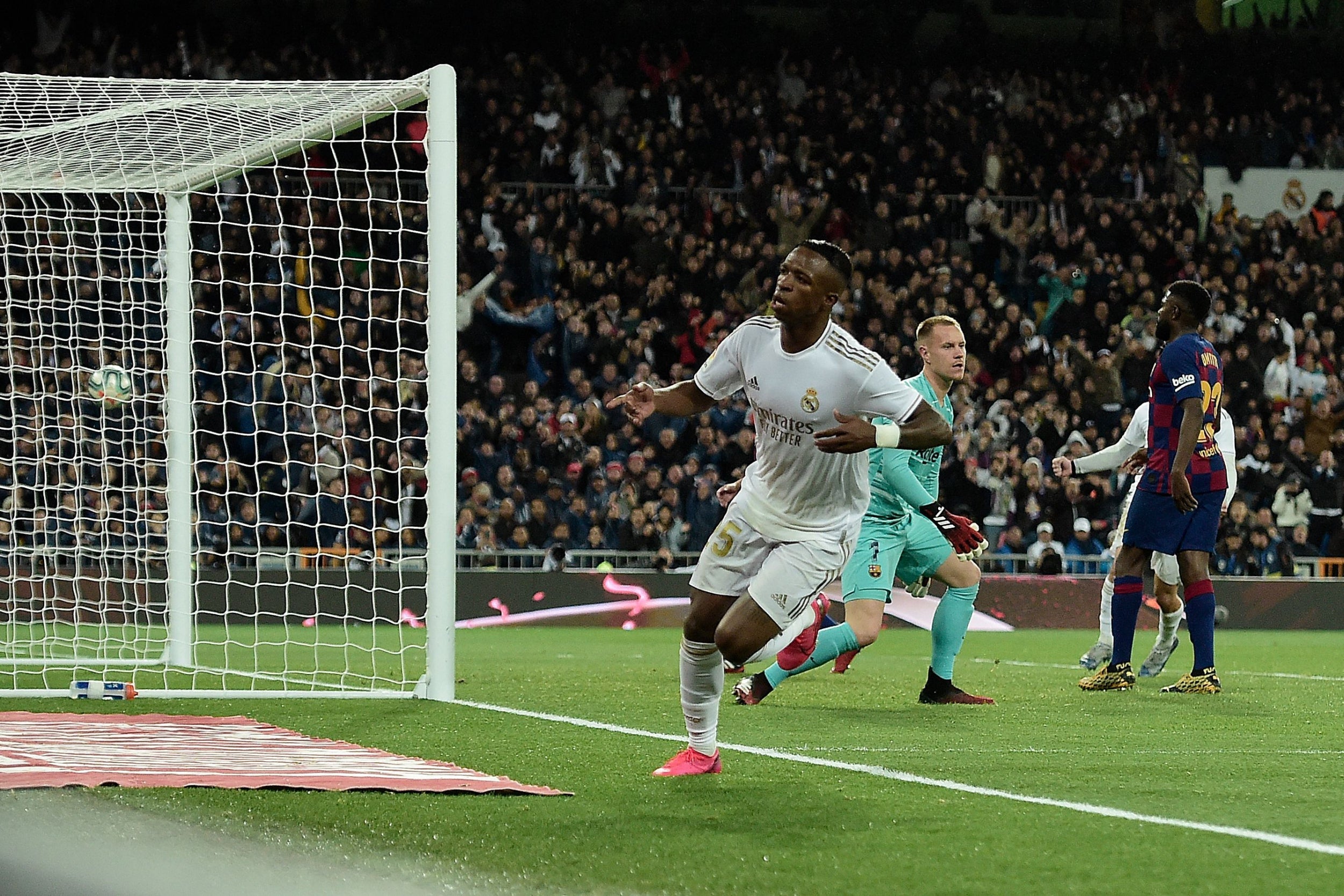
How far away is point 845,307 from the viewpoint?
805 inches

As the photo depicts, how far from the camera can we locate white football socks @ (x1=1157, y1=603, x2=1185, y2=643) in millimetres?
10531

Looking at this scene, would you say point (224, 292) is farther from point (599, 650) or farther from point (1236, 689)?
point (1236, 689)

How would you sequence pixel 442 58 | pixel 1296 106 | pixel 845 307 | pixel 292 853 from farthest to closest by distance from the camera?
1. pixel 1296 106
2. pixel 442 58
3. pixel 845 307
4. pixel 292 853

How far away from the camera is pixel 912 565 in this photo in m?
9.09

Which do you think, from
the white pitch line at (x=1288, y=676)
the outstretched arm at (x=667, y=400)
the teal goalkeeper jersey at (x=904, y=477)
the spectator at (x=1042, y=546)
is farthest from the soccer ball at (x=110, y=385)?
the spectator at (x=1042, y=546)

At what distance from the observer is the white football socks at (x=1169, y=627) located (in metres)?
10.5

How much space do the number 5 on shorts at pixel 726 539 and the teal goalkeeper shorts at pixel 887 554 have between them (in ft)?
9.68

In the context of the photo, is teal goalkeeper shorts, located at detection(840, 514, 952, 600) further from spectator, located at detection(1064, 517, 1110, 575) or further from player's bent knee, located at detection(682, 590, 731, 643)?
spectator, located at detection(1064, 517, 1110, 575)

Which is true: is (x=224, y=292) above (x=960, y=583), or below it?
above

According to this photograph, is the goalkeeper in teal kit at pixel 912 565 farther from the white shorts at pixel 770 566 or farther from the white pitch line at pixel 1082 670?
the white pitch line at pixel 1082 670

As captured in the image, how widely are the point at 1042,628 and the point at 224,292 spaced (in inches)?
362

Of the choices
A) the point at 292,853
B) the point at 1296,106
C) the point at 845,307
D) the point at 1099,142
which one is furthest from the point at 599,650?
the point at 1296,106

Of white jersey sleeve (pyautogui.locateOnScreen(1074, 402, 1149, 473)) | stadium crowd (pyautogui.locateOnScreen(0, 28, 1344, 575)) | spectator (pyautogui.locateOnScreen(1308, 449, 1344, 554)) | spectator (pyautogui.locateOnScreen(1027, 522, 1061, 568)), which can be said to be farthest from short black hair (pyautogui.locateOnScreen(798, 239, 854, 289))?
spectator (pyautogui.locateOnScreen(1308, 449, 1344, 554))

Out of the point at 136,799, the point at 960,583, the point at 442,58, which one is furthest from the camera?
the point at 442,58
